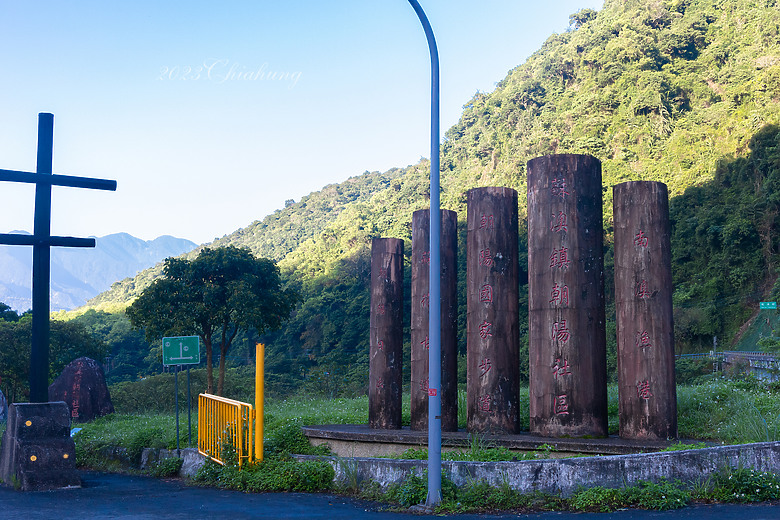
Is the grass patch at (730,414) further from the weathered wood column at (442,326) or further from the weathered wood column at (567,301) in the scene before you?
the weathered wood column at (442,326)

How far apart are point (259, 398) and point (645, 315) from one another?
19.2ft

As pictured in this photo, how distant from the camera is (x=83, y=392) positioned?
77.8 ft

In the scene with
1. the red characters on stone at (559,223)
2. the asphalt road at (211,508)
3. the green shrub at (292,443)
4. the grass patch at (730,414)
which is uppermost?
the red characters on stone at (559,223)

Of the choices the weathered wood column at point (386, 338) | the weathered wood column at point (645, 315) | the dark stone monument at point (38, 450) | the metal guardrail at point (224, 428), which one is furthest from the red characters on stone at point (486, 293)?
the dark stone monument at point (38, 450)

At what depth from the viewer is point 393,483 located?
29.8 feet

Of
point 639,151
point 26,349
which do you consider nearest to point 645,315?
point 26,349

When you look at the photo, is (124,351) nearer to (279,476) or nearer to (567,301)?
(279,476)

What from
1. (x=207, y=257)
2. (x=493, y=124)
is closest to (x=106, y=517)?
(x=207, y=257)

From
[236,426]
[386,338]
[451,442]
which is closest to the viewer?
[236,426]

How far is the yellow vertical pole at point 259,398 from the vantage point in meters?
10.2

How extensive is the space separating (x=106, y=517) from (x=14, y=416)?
403 centimetres

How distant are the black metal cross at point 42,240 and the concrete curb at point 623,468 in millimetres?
7304

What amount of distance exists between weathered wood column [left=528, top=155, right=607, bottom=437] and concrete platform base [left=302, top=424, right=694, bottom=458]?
519 mm

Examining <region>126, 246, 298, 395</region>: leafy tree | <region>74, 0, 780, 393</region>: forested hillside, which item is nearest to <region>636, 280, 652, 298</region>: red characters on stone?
<region>126, 246, 298, 395</region>: leafy tree
